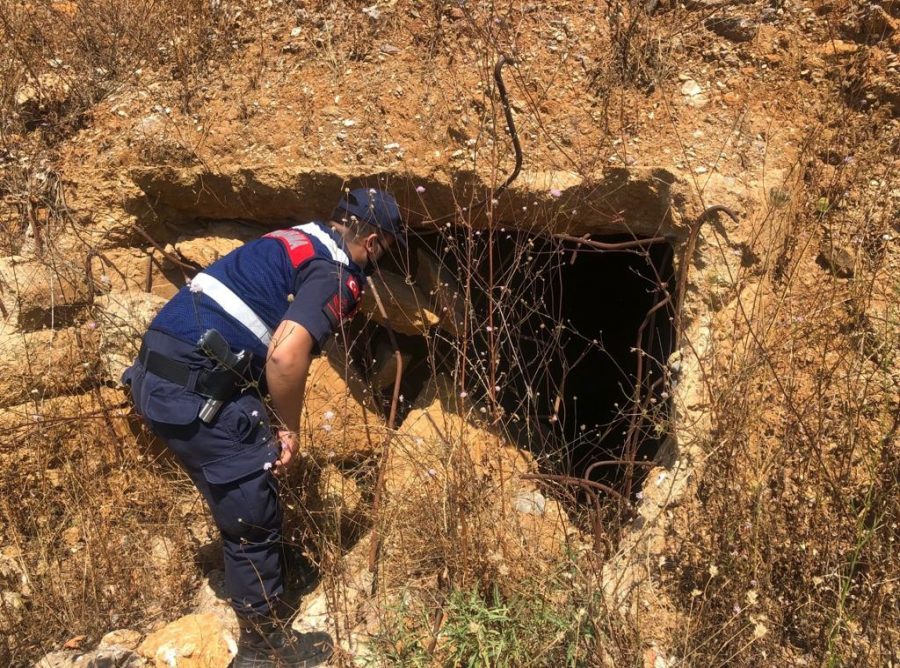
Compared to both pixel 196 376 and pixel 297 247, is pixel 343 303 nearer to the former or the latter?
pixel 297 247

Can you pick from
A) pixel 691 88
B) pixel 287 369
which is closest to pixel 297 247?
pixel 287 369

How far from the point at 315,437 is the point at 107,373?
988mm

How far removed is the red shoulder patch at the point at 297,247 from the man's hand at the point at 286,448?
58cm

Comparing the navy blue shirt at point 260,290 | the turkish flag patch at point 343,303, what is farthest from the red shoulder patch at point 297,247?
the turkish flag patch at point 343,303

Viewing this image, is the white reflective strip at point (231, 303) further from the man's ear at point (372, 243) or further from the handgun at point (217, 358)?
the man's ear at point (372, 243)

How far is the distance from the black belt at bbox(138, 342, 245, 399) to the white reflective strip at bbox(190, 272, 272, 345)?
0.51ft

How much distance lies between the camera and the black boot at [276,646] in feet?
8.84

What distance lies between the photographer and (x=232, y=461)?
8.63 feet

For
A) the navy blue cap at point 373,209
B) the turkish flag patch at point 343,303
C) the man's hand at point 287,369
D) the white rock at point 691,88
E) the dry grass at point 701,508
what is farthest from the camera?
the white rock at point 691,88

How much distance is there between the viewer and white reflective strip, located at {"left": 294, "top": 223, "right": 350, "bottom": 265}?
271 centimetres

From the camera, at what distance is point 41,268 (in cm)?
350

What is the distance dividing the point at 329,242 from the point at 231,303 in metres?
0.40

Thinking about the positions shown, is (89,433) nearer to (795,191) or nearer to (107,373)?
(107,373)

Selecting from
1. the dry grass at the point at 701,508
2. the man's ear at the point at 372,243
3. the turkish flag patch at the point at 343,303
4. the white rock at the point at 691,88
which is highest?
the white rock at the point at 691,88
